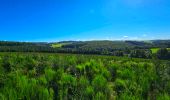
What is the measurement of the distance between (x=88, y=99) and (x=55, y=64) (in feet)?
23.5

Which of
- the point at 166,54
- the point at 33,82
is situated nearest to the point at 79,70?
the point at 33,82

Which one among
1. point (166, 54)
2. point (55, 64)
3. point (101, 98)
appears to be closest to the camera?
point (101, 98)

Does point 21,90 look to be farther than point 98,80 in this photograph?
No

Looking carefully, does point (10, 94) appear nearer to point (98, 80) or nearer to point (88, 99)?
point (88, 99)

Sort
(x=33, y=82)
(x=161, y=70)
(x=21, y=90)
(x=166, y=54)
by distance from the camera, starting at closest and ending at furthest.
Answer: (x=21, y=90), (x=33, y=82), (x=161, y=70), (x=166, y=54)

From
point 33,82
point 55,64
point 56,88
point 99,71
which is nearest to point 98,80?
point 56,88

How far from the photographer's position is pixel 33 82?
7898 mm

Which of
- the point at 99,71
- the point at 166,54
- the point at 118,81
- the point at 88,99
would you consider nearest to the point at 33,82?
the point at 88,99

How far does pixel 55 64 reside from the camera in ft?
→ 44.6

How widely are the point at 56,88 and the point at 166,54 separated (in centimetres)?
6909

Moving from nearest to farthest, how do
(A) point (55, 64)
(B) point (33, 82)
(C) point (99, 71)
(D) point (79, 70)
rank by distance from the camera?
1. (B) point (33, 82)
2. (C) point (99, 71)
3. (D) point (79, 70)
4. (A) point (55, 64)

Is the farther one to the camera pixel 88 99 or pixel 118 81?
pixel 118 81

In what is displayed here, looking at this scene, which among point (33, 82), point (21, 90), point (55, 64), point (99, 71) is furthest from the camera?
point (55, 64)

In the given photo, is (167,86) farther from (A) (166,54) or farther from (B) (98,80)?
(A) (166,54)
